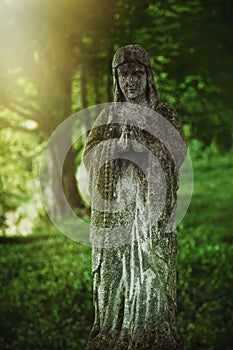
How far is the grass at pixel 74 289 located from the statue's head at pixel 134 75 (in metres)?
4.39

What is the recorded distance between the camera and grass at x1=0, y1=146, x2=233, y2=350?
8.43 meters

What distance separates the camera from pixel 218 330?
8336 millimetres

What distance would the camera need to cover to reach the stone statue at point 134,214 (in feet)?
16.2

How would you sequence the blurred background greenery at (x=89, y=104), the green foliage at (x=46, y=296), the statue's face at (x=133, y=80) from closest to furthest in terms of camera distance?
the statue's face at (x=133, y=80), the green foliage at (x=46, y=296), the blurred background greenery at (x=89, y=104)

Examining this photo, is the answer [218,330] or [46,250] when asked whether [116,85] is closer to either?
[218,330]

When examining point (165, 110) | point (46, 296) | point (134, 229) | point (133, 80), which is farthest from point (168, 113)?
point (46, 296)

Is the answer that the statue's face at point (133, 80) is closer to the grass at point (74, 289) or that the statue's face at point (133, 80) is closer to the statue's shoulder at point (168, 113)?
the statue's shoulder at point (168, 113)

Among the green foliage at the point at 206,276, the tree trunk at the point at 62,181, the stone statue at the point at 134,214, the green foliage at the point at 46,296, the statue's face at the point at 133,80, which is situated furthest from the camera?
the tree trunk at the point at 62,181

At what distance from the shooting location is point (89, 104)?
45.2 feet

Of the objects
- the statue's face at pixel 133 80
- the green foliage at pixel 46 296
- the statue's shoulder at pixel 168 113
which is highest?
the statue's face at pixel 133 80

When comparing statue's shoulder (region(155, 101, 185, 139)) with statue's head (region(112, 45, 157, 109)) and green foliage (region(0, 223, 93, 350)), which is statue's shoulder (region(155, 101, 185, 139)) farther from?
green foliage (region(0, 223, 93, 350))

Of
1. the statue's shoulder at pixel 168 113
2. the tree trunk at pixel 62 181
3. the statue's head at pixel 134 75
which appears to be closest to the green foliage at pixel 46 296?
the tree trunk at pixel 62 181

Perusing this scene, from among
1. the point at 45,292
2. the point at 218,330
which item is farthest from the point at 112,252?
the point at 45,292

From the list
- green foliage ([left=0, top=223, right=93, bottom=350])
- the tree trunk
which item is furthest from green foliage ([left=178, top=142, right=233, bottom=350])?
the tree trunk
